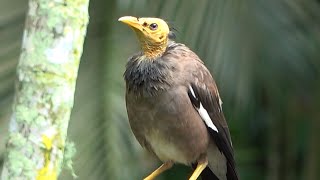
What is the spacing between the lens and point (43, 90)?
2834mm

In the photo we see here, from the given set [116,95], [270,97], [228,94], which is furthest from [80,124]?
[270,97]

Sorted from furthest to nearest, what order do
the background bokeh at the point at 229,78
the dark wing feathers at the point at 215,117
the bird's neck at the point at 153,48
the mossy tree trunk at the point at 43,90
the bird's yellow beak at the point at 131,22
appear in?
the background bokeh at the point at 229,78, the dark wing feathers at the point at 215,117, the bird's neck at the point at 153,48, the bird's yellow beak at the point at 131,22, the mossy tree trunk at the point at 43,90

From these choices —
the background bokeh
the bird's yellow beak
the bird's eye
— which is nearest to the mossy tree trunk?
the bird's yellow beak

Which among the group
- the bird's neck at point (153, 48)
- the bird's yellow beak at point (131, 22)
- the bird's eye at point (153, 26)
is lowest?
the bird's neck at point (153, 48)

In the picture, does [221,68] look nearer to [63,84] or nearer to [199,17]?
[199,17]

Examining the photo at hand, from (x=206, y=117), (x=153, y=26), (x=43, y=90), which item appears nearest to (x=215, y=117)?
(x=206, y=117)

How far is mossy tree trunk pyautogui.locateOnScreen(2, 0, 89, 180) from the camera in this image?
2805 mm

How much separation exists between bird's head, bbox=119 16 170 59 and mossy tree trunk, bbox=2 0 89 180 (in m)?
0.76

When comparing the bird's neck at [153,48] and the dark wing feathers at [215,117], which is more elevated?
the bird's neck at [153,48]

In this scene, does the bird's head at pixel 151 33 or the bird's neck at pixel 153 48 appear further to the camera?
the bird's neck at pixel 153 48

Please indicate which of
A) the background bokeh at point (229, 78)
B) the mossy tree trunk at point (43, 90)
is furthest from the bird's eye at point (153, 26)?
the background bokeh at point (229, 78)

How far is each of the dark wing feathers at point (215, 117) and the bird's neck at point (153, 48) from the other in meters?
0.20

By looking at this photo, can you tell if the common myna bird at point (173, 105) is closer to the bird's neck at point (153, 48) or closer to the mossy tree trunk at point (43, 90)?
the bird's neck at point (153, 48)

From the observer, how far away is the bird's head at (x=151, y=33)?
3.71 meters
